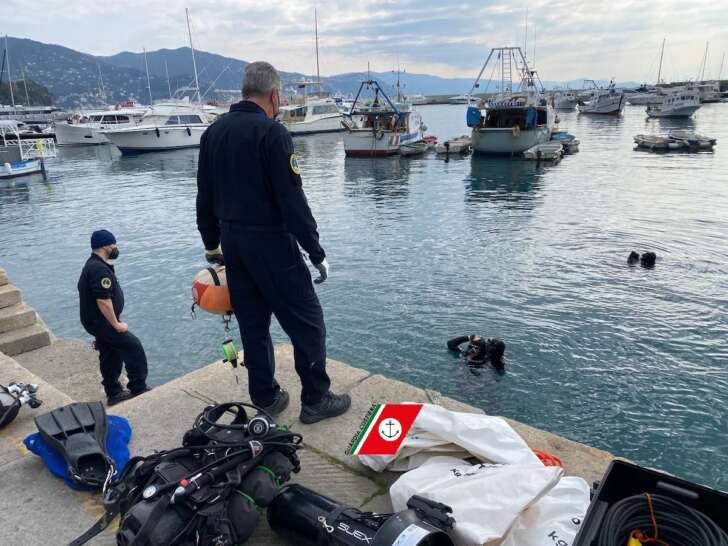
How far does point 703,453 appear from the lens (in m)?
4.91

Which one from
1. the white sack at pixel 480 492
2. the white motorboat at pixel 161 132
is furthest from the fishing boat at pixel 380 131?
the white sack at pixel 480 492

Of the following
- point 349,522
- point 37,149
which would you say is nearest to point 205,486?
point 349,522

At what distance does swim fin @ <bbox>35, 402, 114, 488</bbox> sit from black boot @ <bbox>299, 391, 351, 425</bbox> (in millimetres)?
1125

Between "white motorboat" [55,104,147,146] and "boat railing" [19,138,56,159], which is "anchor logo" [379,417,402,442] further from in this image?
"white motorboat" [55,104,147,146]

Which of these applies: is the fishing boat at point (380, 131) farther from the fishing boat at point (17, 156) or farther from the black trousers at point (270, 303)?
the black trousers at point (270, 303)

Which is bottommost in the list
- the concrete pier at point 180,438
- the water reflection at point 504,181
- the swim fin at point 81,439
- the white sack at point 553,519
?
the water reflection at point 504,181

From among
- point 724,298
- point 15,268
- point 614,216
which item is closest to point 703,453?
point 724,298

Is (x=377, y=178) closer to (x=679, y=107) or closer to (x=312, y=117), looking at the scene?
(x=312, y=117)

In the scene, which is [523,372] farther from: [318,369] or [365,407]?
[318,369]

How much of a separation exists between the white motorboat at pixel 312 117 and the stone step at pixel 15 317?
52939mm

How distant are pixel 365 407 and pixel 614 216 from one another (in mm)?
14367

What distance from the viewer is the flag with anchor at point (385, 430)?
8.85 ft

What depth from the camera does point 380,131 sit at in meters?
32.7

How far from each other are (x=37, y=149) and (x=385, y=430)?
35.0m
